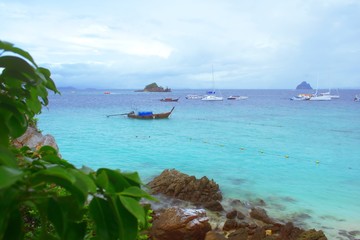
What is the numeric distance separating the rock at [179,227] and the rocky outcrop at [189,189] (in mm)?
2489

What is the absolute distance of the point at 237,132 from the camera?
94.2 ft

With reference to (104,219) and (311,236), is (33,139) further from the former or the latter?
(104,219)

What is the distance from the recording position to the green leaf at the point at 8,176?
0.57 meters

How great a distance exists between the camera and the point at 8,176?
581mm

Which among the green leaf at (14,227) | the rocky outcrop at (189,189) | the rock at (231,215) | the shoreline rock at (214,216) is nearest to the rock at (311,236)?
the shoreline rock at (214,216)

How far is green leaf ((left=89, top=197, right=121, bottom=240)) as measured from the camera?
826mm

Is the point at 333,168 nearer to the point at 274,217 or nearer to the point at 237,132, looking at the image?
the point at 274,217

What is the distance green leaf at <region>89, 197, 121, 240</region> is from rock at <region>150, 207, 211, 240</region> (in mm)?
6576

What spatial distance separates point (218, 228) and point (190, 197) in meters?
2.17

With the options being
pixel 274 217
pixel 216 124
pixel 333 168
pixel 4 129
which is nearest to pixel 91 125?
pixel 216 124

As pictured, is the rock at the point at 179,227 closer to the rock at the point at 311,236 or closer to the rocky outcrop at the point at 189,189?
the rock at the point at 311,236

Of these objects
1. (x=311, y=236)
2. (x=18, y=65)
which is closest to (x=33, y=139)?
(x=311, y=236)

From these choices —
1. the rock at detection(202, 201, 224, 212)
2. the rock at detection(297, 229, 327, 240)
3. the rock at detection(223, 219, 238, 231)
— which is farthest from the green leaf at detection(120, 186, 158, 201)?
the rock at detection(202, 201, 224, 212)

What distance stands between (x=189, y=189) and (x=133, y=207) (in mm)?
10238
